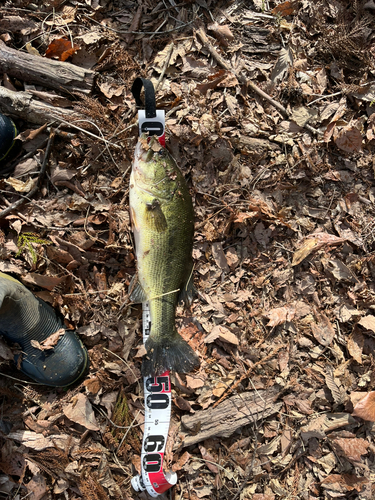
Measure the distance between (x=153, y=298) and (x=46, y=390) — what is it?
1447mm

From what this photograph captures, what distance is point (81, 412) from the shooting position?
3.31 m

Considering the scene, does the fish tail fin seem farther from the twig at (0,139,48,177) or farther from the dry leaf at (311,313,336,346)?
the twig at (0,139,48,177)

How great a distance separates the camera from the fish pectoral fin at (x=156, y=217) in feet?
10.0

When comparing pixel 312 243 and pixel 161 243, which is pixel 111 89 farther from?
pixel 312 243

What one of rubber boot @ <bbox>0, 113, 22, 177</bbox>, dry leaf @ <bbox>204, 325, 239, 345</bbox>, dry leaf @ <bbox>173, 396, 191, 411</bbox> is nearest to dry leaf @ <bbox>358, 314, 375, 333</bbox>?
dry leaf @ <bbox>204, 325, 239, 345</bbox>

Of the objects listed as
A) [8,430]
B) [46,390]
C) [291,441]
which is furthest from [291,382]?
[8,430]

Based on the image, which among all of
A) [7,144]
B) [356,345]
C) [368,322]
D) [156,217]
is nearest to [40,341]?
[156,217]

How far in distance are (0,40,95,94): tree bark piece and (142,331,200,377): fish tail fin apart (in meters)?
2.54

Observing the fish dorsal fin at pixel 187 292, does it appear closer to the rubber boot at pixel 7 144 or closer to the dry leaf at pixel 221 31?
the rubber boot at pixel 7 144

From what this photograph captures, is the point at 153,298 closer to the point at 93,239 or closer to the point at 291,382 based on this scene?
the point at 93,239

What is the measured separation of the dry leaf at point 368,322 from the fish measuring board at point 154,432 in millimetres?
2072

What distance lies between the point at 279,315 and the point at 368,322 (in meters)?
0.95

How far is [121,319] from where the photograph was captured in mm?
3514

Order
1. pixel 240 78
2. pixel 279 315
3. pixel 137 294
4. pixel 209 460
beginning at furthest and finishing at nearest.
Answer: pixel 240 78, pixel 279 315, pixel 209 460, pixel 137 294
